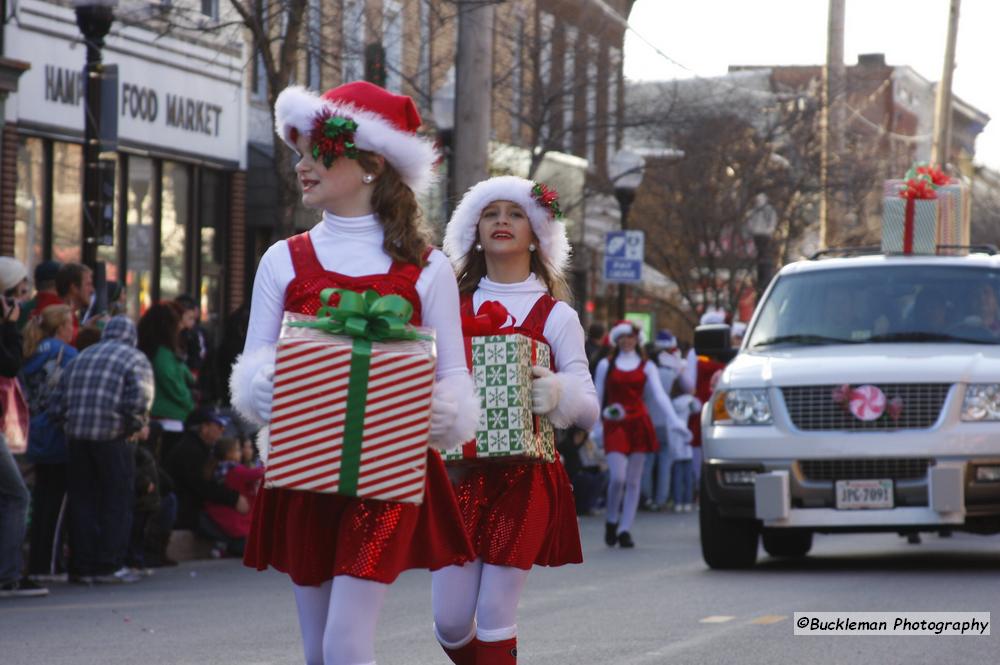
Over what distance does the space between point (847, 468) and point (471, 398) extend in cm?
785

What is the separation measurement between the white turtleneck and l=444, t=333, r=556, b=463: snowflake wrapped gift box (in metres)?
1.13

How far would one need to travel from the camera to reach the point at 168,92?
24109mm

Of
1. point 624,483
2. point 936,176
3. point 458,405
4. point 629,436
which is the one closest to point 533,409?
point 458,405

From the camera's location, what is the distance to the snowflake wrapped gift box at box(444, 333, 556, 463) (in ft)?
21.6

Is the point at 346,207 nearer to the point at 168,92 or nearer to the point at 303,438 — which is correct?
the point at 303,438

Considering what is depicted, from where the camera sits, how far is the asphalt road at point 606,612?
9.30m

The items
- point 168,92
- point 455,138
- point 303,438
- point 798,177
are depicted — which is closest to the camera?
point 303,438

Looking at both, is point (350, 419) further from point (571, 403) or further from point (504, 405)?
point (571, 403)

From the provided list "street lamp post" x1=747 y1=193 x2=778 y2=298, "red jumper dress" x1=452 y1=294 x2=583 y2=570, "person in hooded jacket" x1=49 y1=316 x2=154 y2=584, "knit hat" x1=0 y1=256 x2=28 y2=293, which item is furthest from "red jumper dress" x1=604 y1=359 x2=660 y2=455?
"street lamp post" x1=747 y1=193 x2=778 y2=298

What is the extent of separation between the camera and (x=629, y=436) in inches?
628

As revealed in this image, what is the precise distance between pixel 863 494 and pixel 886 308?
167 cm

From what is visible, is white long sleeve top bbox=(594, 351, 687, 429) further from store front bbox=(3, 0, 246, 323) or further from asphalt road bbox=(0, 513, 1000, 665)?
store front bbox=(3, 0, 246, 323)

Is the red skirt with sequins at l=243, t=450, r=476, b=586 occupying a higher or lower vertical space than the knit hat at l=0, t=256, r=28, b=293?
lower

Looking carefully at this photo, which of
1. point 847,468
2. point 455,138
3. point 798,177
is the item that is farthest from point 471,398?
point 798,177
